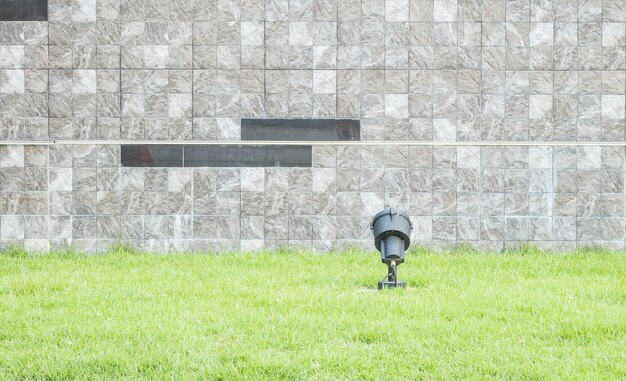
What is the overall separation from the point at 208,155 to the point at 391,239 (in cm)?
365

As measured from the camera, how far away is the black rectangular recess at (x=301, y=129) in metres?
11.2

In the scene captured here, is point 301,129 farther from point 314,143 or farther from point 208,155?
point 208,155

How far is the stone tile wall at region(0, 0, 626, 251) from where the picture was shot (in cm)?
1121

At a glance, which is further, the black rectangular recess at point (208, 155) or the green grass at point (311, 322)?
the black rectangular recess at point (208, 155)

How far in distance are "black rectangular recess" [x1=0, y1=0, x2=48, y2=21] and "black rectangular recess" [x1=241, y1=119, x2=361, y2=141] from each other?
287 cm

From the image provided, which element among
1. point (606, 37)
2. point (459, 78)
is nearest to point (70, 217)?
point (459, 78)

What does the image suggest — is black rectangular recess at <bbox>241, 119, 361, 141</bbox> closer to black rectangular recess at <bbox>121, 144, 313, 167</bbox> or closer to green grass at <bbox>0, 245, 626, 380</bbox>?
black rectangular recess at <bbox>121, 144, 313, 167</bbox>

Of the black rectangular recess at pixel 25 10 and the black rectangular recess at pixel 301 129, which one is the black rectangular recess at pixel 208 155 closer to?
the black rectangular recess at pixel 301 129

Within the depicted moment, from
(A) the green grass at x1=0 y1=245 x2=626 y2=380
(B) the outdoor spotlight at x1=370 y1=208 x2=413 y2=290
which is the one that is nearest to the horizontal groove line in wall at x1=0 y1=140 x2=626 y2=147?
(A) the green grass at x1=0 y1=245 x2=626 y2=380

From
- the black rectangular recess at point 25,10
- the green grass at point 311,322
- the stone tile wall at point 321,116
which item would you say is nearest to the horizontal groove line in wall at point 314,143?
the stone tile wall at point 321,116

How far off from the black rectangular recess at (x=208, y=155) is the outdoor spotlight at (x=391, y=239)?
2.87 metres

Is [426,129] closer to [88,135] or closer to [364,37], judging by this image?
[364,37]

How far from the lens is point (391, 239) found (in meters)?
8.35

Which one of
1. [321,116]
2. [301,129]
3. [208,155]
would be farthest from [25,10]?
[321,116]
